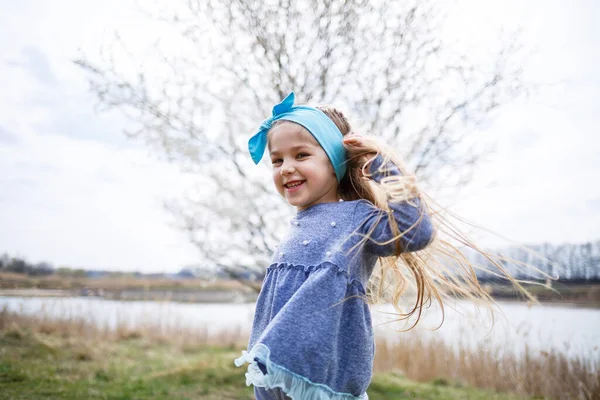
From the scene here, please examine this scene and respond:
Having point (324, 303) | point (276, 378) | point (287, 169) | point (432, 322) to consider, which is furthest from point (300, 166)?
point (432, 322)

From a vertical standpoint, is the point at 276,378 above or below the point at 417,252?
below

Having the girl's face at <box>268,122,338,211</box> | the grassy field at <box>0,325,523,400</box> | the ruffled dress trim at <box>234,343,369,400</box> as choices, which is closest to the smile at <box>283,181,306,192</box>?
the girl's face at <box>268,122,338,211</box>

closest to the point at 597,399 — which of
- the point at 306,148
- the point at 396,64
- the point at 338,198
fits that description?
the point at 396,64

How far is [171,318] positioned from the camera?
8195 mm

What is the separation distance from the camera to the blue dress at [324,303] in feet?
5.11

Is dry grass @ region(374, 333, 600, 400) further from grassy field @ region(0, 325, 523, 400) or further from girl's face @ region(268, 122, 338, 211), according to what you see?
girl's face @ region(268, 122, 338, 211)

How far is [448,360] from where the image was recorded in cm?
611

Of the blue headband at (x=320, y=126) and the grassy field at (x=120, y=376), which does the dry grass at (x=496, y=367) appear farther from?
the blue headband at (x=320, y=126)

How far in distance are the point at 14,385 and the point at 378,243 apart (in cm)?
426

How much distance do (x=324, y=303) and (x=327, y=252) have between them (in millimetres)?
189

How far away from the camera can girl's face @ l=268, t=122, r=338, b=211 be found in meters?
1.87

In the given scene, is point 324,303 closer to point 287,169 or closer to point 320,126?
point 287,169

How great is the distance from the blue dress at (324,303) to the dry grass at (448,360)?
4.20m

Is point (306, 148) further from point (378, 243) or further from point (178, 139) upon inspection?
point (178, 139)
